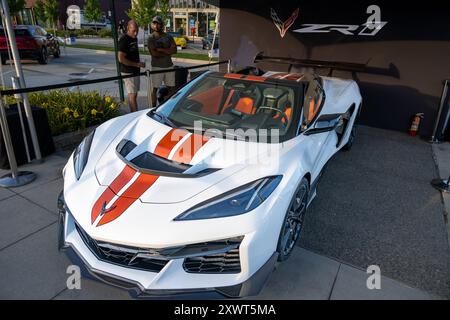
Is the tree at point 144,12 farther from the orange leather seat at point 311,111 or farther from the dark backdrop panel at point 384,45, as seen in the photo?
the orange leather seat at point 311,111

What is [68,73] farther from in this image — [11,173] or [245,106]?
[245,106]

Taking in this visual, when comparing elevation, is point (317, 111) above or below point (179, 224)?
above

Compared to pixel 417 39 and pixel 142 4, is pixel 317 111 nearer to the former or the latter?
pixel 417 39

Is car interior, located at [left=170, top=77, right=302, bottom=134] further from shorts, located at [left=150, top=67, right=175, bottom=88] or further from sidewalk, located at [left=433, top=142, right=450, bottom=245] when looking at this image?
shorts, located at [left=150, top=67, right=175, bottom=88]

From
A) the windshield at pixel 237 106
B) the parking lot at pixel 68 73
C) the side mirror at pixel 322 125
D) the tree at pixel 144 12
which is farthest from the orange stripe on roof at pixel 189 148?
the tree at pixel 144 12

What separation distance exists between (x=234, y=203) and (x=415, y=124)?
5451 mm

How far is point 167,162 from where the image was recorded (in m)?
2.34

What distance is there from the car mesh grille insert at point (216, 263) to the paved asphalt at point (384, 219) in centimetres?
Answer: 113

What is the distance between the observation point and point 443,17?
210 inches

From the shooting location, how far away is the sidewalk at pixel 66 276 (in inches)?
86.0

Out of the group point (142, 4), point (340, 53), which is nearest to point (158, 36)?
point (340, 53)

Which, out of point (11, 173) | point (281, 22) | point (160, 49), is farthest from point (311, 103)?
point (281, 22)

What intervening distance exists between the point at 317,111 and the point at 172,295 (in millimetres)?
2300

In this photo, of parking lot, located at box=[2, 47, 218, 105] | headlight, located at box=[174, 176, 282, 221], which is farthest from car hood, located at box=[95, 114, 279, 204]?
parking lot, located at box=[2, 47, 218, 105]
